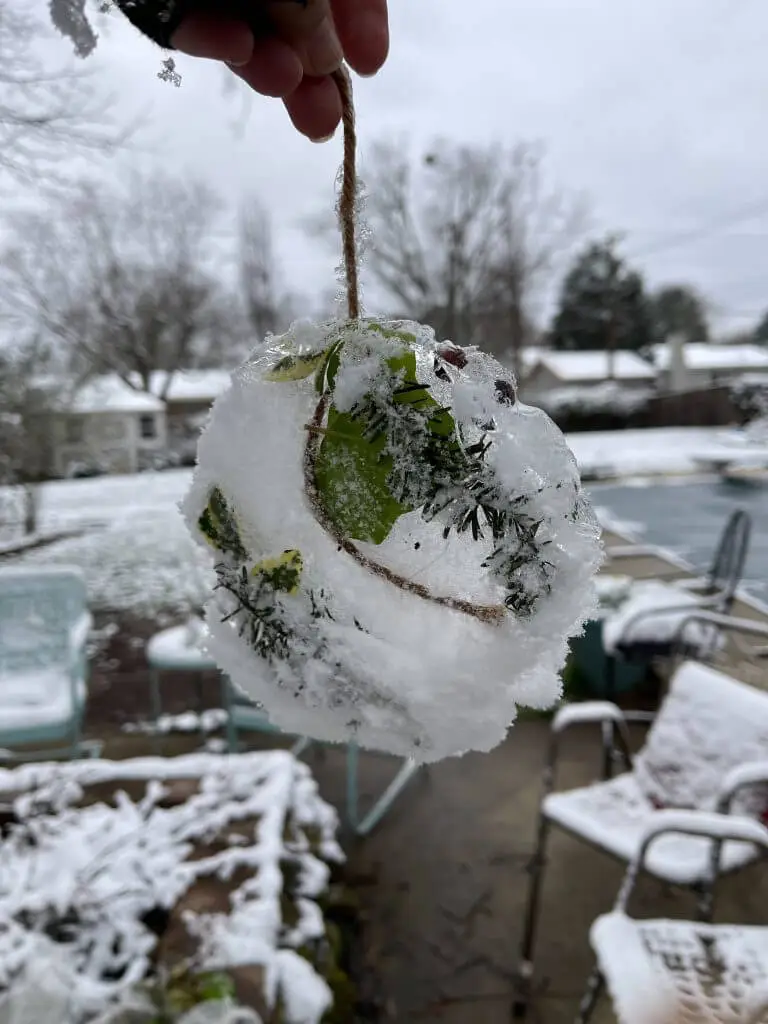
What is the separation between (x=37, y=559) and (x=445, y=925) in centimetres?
606

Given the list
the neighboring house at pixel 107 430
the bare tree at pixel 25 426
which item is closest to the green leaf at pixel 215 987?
the bare tree at pixel 25 426

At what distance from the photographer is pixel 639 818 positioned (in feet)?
6.73

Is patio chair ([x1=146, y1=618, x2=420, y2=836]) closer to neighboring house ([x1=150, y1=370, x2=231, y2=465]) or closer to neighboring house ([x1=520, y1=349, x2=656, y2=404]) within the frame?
neighboring house ([x1=150, y1=370, x2=231, y2=465])

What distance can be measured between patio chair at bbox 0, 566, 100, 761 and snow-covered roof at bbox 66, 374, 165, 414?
472 cm

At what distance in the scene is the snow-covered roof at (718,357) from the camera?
10.7 metres

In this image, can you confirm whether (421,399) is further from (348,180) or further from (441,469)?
(348,180)

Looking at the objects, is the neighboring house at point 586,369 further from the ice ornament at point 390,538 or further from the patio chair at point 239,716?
the ice ornament at point 390,538

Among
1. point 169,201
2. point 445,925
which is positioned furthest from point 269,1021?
point 169,201

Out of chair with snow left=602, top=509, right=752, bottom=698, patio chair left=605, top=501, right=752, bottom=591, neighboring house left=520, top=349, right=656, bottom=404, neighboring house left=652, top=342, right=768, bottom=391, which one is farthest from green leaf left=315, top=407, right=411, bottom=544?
neighboring house left=520, top=349, right=656, bottom=404

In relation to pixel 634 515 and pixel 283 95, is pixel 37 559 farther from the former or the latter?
pixel 283 95

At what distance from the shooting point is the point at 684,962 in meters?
1.54

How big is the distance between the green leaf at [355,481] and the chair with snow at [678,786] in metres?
1.68

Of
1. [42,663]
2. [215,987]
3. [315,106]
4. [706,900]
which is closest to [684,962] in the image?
[706,900]

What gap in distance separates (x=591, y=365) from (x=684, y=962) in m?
19.2
